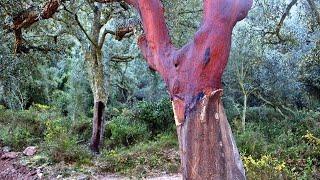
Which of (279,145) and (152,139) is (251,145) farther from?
(152,139)

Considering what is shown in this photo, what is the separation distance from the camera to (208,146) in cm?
377

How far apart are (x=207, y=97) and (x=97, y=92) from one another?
7863 mm

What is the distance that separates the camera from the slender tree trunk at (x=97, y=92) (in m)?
11.4

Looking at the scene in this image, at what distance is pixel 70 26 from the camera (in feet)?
37.5

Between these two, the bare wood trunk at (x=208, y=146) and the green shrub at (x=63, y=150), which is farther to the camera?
the green shrub at (x=63, y=150)

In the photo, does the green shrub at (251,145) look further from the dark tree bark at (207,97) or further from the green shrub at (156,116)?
the dark tree bark at (207,97)

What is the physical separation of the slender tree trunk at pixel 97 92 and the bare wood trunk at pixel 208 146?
771 cm

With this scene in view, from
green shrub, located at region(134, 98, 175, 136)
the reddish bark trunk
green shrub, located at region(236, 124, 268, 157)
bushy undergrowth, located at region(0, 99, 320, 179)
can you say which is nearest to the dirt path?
bushy undergrowth, located at region(0, 99, 320, 179)

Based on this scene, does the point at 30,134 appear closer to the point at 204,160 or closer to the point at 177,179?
the point at 177,179

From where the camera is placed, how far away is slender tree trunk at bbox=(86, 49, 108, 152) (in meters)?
11.4

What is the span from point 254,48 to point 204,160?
34.9 ft

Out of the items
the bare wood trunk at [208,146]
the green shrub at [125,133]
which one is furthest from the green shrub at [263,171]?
the green shrub at [125,133]

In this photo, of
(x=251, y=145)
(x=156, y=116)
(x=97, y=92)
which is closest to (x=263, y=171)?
(x=251, y=145)

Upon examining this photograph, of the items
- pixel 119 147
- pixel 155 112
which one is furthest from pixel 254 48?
pixel 119 147
